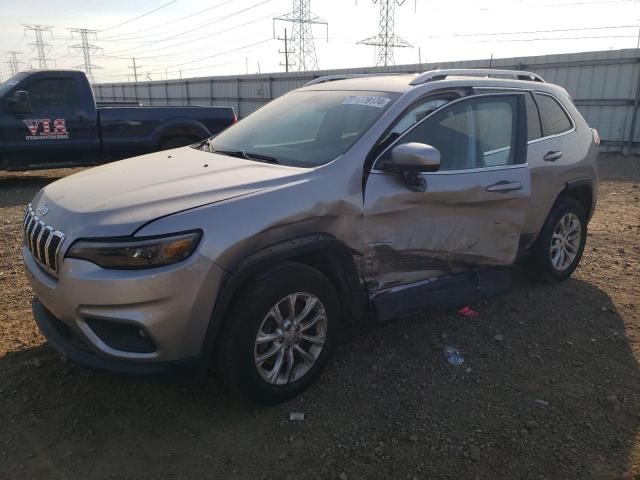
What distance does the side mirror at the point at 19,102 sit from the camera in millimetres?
8430

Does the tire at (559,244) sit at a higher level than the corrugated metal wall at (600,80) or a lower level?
lower

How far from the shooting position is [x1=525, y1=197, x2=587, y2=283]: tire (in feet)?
15.1

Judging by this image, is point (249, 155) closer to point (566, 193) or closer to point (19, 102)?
point (566, 193)

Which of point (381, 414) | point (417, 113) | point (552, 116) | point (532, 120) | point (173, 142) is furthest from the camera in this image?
point (173, 142)

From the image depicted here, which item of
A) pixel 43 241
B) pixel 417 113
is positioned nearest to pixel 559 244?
pixel 417 113

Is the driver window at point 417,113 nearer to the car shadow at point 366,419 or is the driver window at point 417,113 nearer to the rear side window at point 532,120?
the rear side window at point 532,120

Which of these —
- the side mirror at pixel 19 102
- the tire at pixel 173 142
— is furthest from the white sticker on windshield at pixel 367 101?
the side mirror at pixel 19 102

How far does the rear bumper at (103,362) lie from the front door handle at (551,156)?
10.6ft

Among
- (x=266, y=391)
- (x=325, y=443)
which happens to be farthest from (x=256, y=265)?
(x=325, y=443)

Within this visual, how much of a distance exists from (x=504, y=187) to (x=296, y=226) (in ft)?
5.73

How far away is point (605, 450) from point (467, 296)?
1.30 meters

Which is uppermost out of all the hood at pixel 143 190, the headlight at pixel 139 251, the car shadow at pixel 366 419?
the hood at pixel 143 190

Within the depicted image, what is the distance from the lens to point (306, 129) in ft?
11.8

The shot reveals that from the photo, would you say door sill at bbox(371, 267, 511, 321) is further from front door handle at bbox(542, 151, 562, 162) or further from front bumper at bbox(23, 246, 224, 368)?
front bumper at bbox(23, 246, 224, 368)
